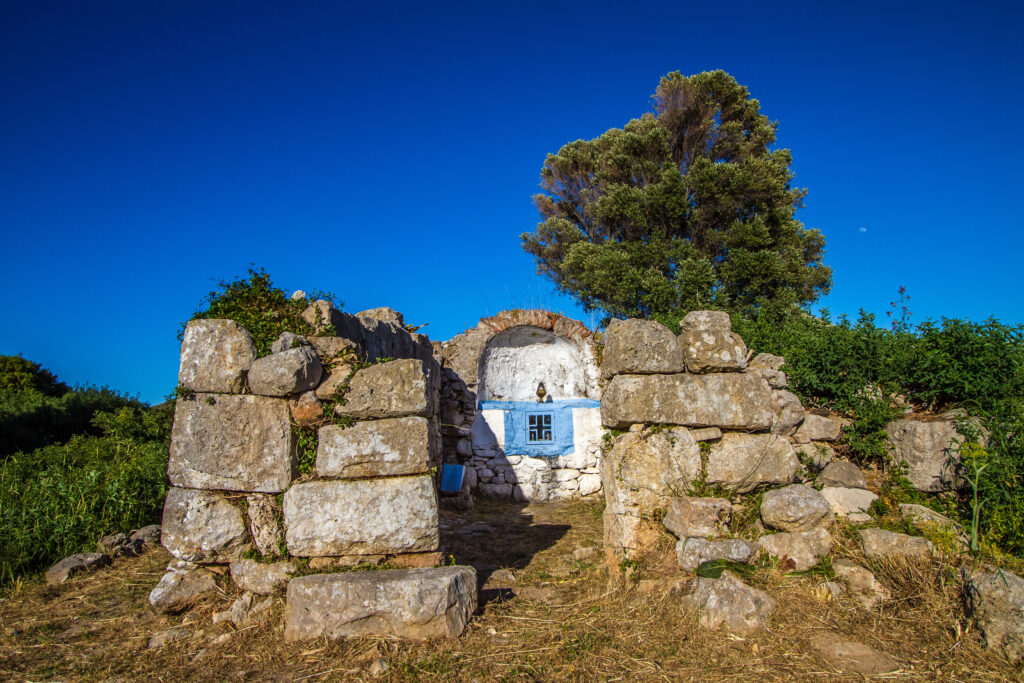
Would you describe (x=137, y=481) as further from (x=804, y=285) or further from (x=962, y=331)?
(x=804, y=285)

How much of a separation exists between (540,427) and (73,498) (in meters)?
7.90

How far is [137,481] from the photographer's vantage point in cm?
682

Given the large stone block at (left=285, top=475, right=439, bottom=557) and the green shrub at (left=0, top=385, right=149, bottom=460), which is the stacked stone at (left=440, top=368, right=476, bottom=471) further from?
the large stone block at (left=285, top=475, right=439, bottom=557)

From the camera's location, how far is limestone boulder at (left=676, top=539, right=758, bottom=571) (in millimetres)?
4422

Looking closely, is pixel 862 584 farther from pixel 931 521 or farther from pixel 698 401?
pixel 698 401

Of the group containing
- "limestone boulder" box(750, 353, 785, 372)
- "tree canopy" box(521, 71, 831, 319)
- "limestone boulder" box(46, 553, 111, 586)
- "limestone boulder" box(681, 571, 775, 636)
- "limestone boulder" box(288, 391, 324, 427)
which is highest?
"tree canopy" box(521, 71, 831, 319)

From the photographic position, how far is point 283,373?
4125 mm

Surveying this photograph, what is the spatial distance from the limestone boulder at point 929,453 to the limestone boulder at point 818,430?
0.51 metres

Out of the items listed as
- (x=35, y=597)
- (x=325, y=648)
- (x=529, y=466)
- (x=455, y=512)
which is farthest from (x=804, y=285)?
(x=35, y=597)

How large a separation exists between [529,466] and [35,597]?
323 inches

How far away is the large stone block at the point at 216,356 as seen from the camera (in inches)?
166

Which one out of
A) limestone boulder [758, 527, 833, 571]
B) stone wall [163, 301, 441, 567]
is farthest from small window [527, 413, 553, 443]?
stone wall [163, 301, 441, 567]

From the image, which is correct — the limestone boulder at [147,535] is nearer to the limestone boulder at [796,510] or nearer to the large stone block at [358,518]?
the large stone block at [358,518]

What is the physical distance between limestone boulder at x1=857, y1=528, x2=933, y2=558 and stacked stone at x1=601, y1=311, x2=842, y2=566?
0.73m
